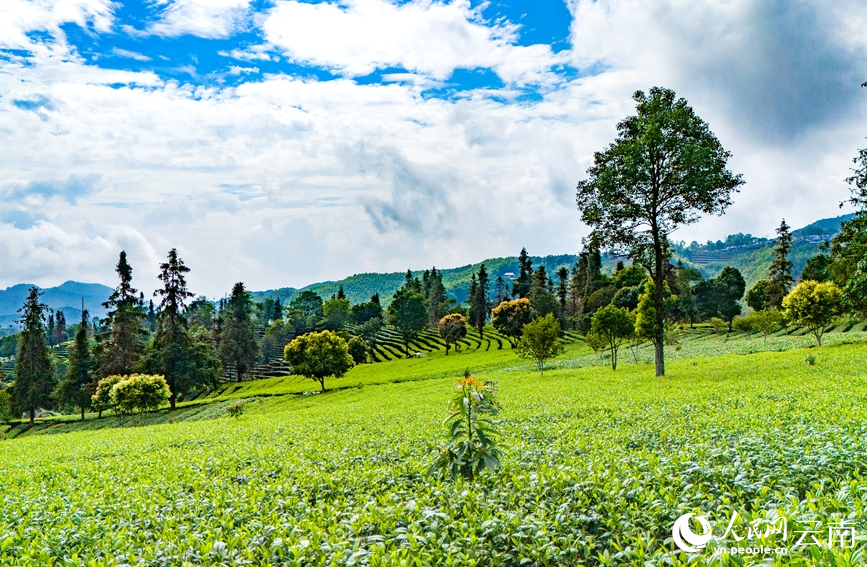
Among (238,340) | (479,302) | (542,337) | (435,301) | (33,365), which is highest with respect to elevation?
(435,301)

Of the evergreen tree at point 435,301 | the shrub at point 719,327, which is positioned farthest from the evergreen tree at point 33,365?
the shrub at point 719,327

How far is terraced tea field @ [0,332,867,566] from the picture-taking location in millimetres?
6238

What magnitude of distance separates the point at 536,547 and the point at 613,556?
0.95m

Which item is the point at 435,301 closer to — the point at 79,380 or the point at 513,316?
the point at 513,316

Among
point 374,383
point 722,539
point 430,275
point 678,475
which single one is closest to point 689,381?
point 678,475

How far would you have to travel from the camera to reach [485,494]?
8.34m

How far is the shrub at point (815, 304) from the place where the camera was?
36250 millimetres

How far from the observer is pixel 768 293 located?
275ft

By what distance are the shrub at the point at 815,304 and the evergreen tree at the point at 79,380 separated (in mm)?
78517

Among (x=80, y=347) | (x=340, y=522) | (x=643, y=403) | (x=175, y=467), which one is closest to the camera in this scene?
(x=340, y=522)

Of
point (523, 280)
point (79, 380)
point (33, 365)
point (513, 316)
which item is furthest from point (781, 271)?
point (33, 365)

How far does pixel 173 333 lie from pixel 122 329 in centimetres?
622

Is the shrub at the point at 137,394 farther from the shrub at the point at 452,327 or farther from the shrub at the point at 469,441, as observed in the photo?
the shrub at the point at 452,327

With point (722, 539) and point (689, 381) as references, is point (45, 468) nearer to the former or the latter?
point (722, 539)
